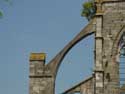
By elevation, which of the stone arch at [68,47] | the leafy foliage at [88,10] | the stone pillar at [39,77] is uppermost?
the leafy foliage at [88,10]

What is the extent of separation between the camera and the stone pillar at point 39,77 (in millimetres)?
23978

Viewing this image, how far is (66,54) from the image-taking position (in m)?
24.7

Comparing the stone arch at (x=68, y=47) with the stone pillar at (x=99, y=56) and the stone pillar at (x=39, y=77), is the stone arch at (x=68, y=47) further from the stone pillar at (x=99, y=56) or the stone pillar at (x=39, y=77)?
the stone pillar at (x=99, y=56)

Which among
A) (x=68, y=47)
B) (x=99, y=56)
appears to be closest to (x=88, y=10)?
(x=68, y=47)

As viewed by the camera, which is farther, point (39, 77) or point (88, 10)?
point (88, 10)

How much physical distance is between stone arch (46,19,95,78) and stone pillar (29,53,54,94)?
416 mm

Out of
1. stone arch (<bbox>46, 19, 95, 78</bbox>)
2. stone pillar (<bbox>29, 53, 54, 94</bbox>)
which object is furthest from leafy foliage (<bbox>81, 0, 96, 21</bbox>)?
stone pillar (<bbox>29, 53, 54, 94</bbox>)

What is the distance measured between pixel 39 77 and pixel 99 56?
3304 mm

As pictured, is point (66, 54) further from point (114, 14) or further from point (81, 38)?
point (114, 14)

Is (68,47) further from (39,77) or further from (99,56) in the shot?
(39,77)

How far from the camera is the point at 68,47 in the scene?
24.8 meters

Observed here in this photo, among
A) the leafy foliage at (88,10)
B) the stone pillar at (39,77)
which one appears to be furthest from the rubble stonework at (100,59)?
the leafy foliage at (88,10)

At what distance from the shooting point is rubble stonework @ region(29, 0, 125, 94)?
76.6 ft

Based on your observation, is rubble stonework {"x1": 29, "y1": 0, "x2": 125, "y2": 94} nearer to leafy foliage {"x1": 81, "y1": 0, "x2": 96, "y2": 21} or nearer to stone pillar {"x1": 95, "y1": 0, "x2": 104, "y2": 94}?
stone pillar {"x1": 95, "y1": 0, "x2": 104, "y2": 94}
